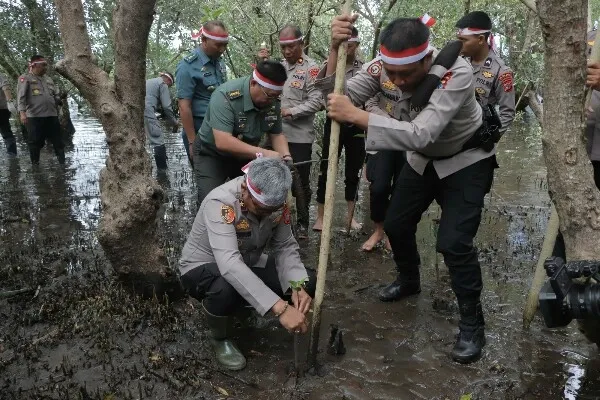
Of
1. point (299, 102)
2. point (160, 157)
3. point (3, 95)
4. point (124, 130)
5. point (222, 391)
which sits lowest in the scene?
point (222, 391)

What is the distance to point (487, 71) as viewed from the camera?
4293 millimetres

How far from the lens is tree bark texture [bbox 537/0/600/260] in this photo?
2682mm

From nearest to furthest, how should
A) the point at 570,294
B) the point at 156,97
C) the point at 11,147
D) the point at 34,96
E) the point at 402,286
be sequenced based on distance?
the point at 570,294 < the point at 402,286 < the point at 156,97 < the point at 34,96 < the point at 11,147

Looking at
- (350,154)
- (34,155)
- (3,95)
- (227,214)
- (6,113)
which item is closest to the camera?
(227,214)

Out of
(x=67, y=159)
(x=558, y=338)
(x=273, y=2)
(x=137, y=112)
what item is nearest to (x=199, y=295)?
(x=137, y=112)

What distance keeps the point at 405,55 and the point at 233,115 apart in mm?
1655

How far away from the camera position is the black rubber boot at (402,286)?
417 cm

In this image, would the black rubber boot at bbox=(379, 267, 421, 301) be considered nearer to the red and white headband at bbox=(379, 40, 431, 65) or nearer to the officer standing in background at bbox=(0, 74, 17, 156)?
the red and white headband at bbox=(379, 40, 431, 65)

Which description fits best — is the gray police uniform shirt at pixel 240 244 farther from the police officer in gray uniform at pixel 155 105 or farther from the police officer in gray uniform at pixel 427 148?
the police officer in gray uniform at pixel 155 105

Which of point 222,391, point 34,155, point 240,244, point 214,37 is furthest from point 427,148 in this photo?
point 34,155

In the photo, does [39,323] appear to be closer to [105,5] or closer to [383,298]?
[383,298]

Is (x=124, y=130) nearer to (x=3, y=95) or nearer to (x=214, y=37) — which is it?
(x=214, y=37)

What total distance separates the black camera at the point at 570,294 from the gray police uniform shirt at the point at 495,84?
2.25 m

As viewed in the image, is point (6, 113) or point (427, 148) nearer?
point (427, 148)
